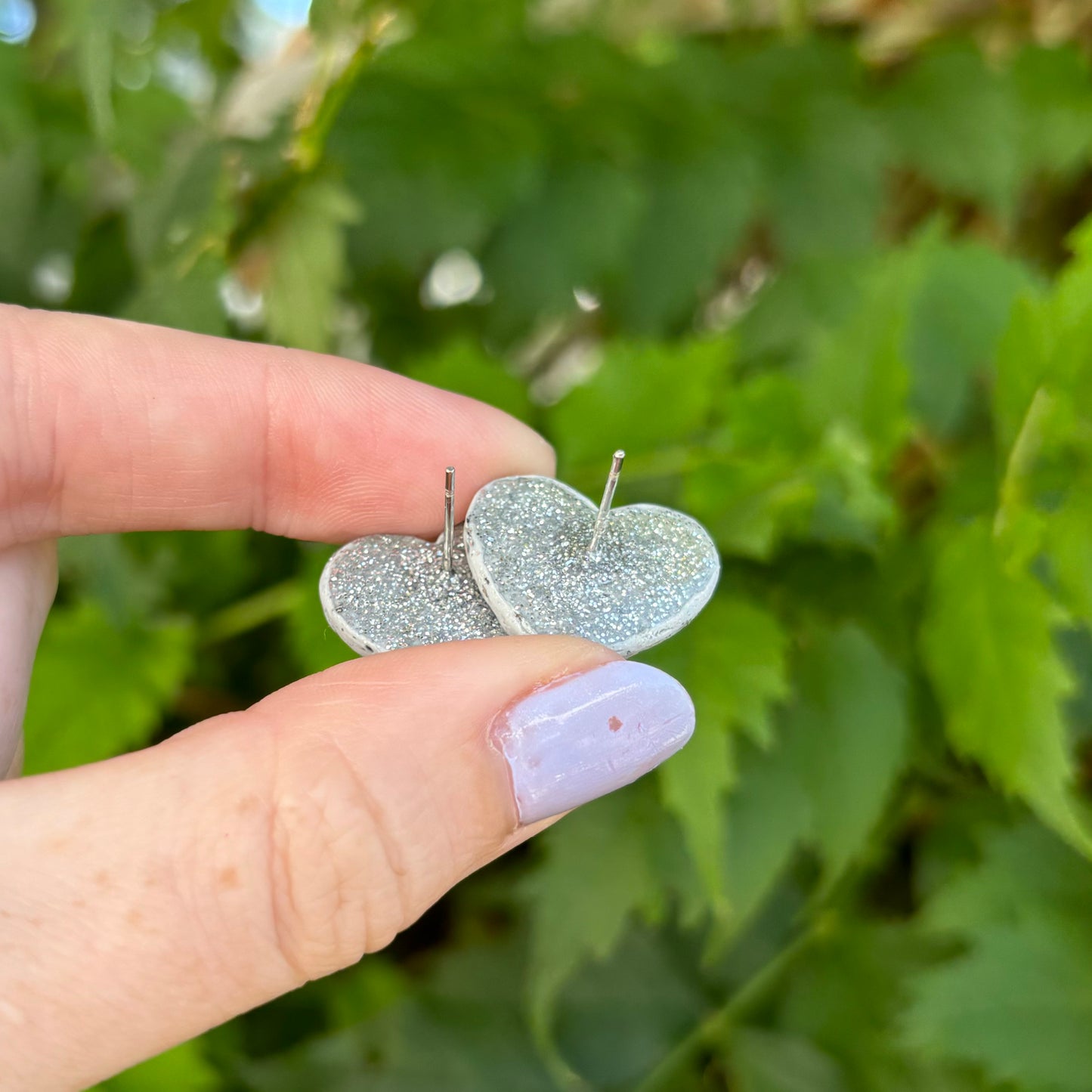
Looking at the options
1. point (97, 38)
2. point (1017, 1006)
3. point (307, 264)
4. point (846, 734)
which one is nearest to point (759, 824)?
point (846, 734)

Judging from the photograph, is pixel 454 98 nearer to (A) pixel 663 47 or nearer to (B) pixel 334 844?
(A) pixel 663 47

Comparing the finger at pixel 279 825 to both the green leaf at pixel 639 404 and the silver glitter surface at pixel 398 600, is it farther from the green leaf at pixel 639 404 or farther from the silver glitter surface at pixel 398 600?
the green leaf at pixel 639 404

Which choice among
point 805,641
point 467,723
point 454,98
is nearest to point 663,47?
point 454,98

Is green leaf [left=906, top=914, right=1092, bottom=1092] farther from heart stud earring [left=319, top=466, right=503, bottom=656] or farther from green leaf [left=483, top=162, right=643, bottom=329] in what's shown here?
green leaf [left=483, top=162, right=643, bottom=329]

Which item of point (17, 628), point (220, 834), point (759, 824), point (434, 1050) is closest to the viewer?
point (220, 834)

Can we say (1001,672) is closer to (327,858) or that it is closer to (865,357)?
(865,357)

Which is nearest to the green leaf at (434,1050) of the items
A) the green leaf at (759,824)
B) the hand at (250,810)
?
the green leaf at (759,824)

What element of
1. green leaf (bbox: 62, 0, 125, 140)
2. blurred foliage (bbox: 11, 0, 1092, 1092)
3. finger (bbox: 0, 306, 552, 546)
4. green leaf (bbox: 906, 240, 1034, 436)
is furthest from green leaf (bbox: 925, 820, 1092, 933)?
green leaf (bbox: 62, 0, 125, 140)
